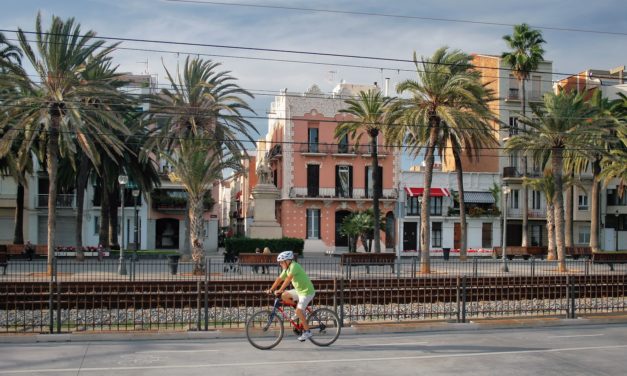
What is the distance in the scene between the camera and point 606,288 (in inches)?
821

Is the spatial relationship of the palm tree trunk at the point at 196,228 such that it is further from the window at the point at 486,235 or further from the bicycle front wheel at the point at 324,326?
the window at the point at 486,235

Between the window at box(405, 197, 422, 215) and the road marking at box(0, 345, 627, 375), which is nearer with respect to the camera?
the road marking at box(0, 345, 627, 375)

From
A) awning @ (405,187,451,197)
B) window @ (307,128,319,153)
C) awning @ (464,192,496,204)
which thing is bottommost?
awning @ (464,192,496,204)

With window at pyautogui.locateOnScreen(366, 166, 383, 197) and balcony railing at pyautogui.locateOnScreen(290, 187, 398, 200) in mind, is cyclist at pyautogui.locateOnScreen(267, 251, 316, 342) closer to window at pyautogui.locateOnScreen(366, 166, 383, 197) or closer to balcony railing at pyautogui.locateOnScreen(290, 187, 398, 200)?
balcony railing at pyautogui.locateOnScreen(290, 187, 398, 200)

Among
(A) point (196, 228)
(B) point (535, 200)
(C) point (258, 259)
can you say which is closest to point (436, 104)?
(C) point (258, 259)

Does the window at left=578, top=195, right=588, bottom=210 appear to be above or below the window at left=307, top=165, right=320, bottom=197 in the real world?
below

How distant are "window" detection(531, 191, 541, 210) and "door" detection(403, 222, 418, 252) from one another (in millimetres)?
11069

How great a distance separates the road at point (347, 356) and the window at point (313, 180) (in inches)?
1709

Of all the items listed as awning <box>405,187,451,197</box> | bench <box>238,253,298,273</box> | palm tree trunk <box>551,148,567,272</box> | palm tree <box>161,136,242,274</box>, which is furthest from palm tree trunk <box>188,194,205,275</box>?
awning <box>405,187,451,197</box>

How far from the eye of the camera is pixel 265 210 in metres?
41.9

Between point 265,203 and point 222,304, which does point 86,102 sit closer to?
point 265,203

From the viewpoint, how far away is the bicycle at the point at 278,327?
41.9ft

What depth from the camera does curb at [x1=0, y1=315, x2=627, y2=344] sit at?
13570mm

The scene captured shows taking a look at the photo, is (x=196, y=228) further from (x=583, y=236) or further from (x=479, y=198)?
(x=583, y=236)
